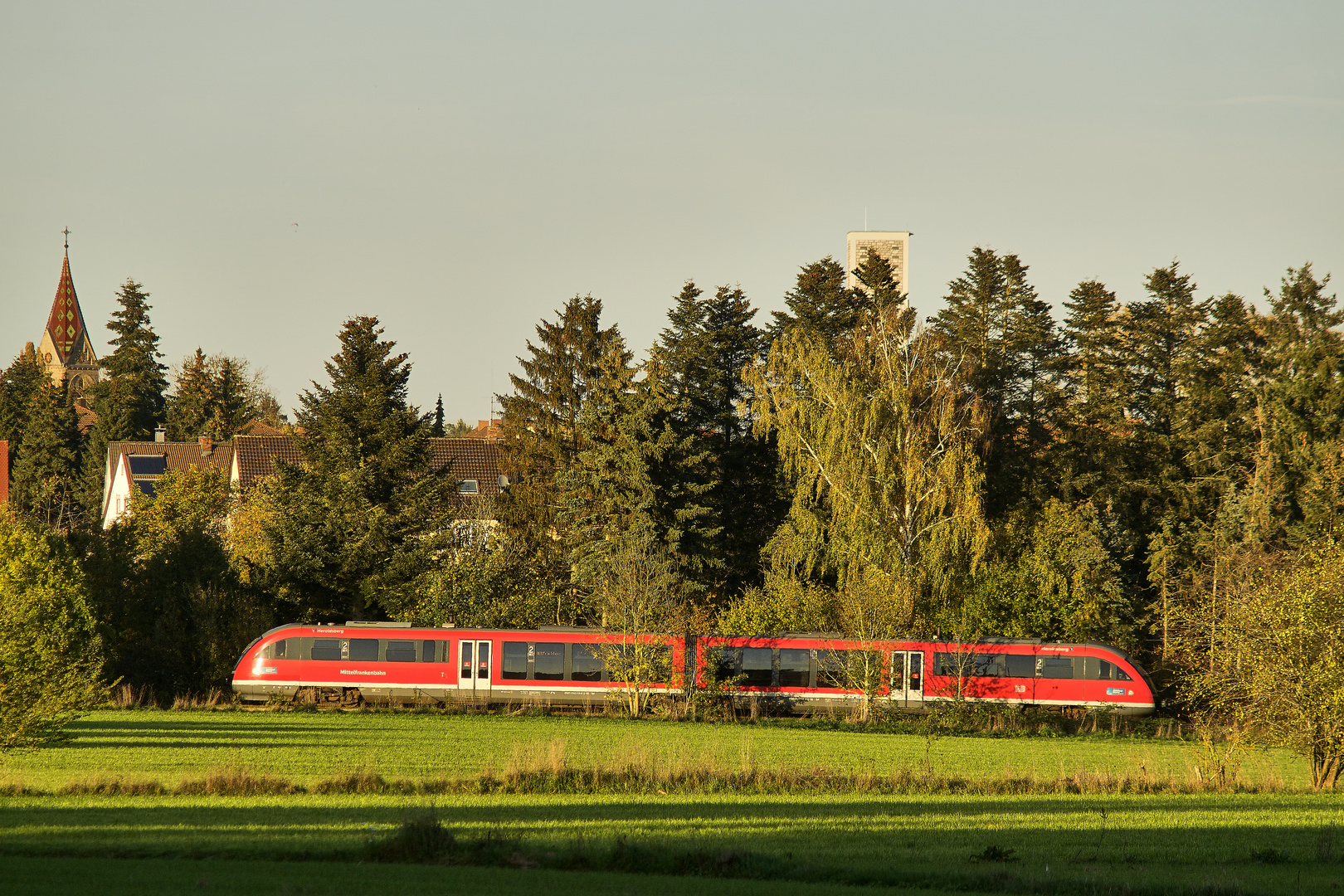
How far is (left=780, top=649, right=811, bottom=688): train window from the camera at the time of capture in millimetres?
39062

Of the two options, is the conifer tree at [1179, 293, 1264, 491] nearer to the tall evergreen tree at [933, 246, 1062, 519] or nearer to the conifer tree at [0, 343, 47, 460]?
the tall evergreen tree at [933, 246, 1062, 519]

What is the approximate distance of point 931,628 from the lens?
41906 millimetres

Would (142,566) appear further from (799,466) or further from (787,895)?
(787,895)

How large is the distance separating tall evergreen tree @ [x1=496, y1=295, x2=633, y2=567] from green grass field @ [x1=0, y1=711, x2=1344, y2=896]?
27540 mm

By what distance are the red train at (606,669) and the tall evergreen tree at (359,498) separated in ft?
23.8

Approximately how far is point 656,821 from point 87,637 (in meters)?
22.6

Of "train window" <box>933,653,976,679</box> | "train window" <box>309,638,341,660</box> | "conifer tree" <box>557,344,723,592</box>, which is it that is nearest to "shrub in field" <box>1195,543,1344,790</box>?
"train window" <box>933,653,976,679</box>

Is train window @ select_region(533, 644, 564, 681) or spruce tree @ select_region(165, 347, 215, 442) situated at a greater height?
spruce tree @ select_region(165, 347, 215, 442)

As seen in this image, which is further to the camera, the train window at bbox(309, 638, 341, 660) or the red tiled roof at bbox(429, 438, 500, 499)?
the red tiled roof at bbox(429, 438, 500, 499)

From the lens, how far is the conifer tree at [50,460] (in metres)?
91.9

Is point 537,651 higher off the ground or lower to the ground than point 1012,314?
lower

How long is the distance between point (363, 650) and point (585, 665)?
6.44 meters

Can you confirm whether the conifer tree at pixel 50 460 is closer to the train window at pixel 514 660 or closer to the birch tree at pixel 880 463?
the train window at pixel 514 660

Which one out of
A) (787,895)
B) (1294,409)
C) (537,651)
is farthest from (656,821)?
(1294,409)
